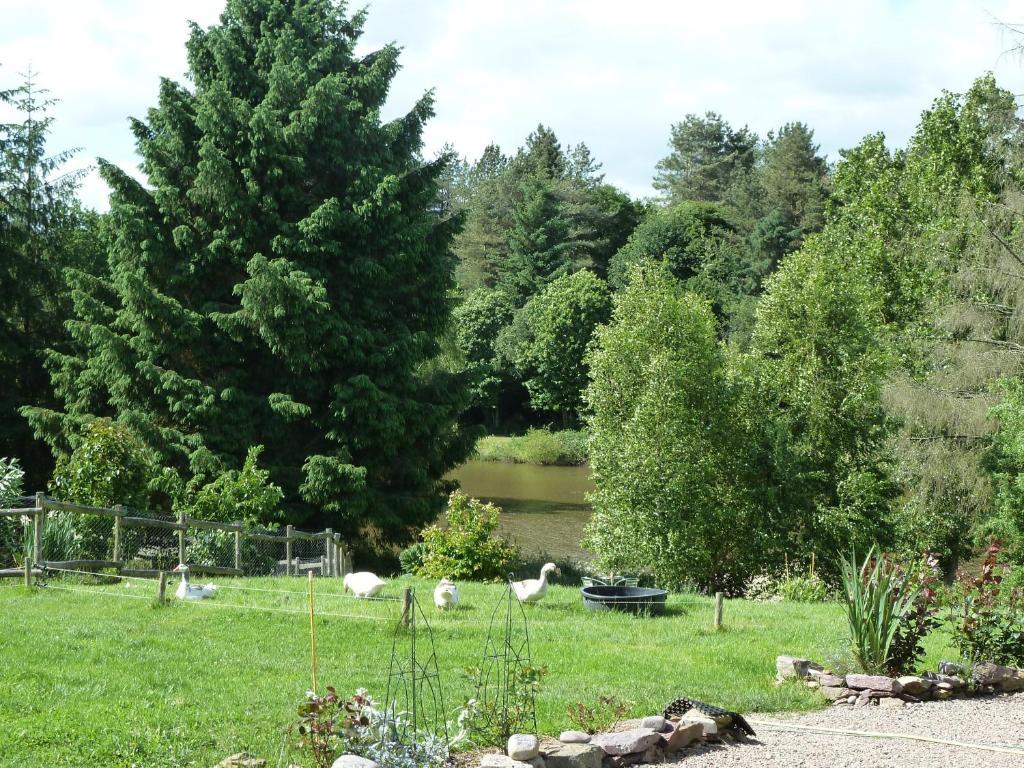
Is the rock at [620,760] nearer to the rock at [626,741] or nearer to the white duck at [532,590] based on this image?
the rock at [626,741]

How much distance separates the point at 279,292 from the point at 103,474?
16.8 ft

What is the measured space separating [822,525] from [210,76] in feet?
53.6

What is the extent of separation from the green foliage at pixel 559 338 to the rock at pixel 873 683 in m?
42.3

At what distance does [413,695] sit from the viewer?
684cm

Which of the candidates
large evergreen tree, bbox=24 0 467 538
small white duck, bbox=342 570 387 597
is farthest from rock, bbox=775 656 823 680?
large evergreen tree, bbox=24 0 467 538

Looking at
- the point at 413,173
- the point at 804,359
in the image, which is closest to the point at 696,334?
the point at 804,359

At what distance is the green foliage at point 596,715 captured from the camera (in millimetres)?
6719

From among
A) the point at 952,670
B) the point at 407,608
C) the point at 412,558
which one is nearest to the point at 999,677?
the point at 952,670

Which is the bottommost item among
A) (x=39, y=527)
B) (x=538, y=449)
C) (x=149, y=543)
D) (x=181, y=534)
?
(x=149, y=543)

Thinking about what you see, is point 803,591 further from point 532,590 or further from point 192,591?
point 192,591

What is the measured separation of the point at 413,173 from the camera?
21516 millimetres

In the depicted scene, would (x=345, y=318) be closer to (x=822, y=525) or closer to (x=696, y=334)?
(x=696, y=334)

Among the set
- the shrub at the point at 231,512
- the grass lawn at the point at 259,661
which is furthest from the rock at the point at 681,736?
the shrub at the point at 231,512

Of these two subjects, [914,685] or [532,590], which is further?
[532,590]
